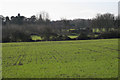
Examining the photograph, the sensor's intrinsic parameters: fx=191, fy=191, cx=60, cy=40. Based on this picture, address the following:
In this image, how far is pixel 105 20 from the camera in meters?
90.2

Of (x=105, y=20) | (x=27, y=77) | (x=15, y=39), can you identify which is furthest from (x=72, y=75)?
(x=105, y=20)

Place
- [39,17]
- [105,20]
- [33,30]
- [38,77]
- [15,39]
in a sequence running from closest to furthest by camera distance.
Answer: [38,77] → [15,39] → [33,30] → [105,20] → [39,17]

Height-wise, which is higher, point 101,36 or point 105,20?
point 105,20

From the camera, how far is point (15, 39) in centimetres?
5341

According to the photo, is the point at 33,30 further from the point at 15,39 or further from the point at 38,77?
the point at 38,77

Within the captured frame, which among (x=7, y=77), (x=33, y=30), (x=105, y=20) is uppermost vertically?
(x=105, y=20)

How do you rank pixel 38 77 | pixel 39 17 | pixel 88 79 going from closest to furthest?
pixel 88 79 < pixel 38 77 < pixel 39 17

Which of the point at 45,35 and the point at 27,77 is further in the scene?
the point at 45,35

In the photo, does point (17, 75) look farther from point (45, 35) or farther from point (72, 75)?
point (45, 35)

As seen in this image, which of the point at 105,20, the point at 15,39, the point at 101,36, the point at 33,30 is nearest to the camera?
the point at 15,39

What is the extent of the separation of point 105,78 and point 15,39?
4487 cm

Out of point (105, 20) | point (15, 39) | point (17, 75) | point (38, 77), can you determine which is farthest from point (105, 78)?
point (105, 20)

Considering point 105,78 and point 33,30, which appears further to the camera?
point 33,30

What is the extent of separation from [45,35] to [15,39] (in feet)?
30.3
